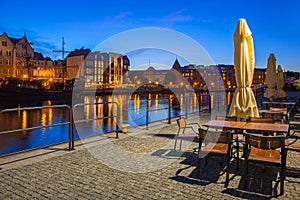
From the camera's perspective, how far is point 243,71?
5914mm

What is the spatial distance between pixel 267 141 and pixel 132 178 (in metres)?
2.10

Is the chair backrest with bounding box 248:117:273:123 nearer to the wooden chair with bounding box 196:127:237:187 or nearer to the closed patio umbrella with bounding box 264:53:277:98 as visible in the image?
the wooden chair with bounding box 196:127:237:187

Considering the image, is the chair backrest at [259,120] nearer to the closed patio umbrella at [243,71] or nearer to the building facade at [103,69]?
the closed patio umbrella at [243,71]

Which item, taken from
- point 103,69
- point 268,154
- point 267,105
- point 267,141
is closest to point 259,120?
point 268,154

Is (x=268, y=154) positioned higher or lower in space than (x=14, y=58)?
lower

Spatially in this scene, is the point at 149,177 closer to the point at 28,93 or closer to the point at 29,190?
the point at 29,190

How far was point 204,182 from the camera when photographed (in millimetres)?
3857

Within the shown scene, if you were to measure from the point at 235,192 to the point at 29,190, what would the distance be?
286 centimetres

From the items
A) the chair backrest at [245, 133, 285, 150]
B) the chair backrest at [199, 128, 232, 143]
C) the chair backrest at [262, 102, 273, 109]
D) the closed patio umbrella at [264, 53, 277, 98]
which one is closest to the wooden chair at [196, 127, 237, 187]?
the chair backrest at [199, 128, 232, 143]

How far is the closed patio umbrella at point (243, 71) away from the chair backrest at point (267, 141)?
228 centimetres

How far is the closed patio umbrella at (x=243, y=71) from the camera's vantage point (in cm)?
578

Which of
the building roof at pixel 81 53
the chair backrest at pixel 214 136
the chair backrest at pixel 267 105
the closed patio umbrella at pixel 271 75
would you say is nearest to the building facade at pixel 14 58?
the building roof at pixel 81 53

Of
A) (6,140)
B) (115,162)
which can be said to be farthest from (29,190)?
(6,140)

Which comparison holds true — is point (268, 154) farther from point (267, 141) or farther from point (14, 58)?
point (14, 58)
